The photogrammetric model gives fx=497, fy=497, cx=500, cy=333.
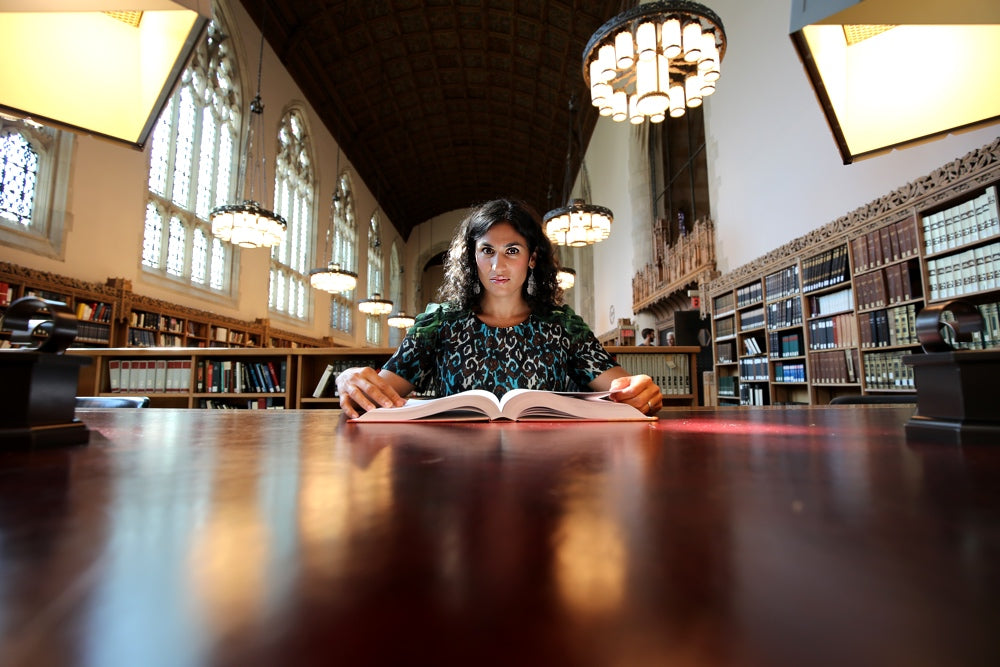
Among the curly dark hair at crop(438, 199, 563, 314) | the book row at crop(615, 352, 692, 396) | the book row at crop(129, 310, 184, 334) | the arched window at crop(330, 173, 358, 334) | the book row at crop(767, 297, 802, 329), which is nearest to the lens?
the curly dark hair at crop(438, 199, 563, 314)

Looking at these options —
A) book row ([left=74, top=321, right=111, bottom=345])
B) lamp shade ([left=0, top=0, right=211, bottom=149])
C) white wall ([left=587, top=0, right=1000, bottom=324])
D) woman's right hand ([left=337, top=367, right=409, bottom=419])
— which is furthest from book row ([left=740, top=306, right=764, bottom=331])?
book row ([left=74, top=321, right=111, bottom=345])

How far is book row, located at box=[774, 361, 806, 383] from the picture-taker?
3.78m

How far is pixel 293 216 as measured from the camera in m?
8.80

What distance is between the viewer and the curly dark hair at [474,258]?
1.77 meters

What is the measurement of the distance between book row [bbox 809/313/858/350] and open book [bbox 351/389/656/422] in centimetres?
298

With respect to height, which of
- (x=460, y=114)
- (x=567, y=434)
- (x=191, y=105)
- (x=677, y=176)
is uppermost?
(x=460, y=114)

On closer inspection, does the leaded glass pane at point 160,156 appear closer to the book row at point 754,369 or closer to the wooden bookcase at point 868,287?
the wooden bookcase at point 868,287

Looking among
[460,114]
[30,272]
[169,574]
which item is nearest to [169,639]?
[169,574]

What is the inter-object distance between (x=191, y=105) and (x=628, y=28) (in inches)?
222

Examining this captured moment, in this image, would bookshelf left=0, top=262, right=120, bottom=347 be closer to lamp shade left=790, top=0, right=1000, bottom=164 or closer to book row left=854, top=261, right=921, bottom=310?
lamp shade left=790, top=0, right=1000, bottom=164

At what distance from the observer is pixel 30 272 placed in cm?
408

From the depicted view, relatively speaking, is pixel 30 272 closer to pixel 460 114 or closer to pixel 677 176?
pixel 677 176

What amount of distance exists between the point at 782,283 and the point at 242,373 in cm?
421

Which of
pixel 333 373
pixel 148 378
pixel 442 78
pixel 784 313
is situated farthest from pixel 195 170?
pixel 784 313
